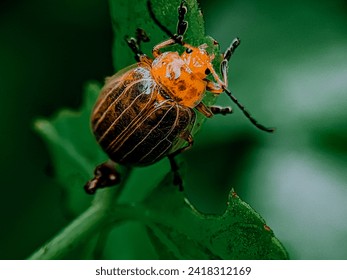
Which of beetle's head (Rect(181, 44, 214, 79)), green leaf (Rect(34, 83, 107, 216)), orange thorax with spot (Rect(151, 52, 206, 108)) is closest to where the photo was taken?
beetle's head (Rect(181, 44, 214, 79))

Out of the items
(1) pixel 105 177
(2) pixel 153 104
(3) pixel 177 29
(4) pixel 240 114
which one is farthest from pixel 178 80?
(4) pixel 240 114

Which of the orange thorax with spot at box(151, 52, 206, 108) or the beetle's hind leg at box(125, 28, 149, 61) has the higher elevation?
the beetle's hind leg at box(125, 28, 149, 61)

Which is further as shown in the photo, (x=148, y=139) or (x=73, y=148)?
(x=73, y=148)

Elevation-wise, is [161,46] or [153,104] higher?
[161,46]

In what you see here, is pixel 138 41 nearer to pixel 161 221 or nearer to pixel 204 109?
pixel 204 109

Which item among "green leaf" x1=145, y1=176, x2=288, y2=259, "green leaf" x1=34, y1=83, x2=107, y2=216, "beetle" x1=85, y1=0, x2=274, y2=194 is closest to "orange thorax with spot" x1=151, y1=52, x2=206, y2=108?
"beetle" x1=85, y1=0, x2=274, y2=194

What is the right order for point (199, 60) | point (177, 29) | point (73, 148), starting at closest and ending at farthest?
1. point (177, 29)
2. point (199, 60)
3. point (73, 148)

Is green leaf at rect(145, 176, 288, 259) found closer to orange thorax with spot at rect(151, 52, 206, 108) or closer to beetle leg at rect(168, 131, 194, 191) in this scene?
beetle leg at rect(168, 131, 194, 191)
